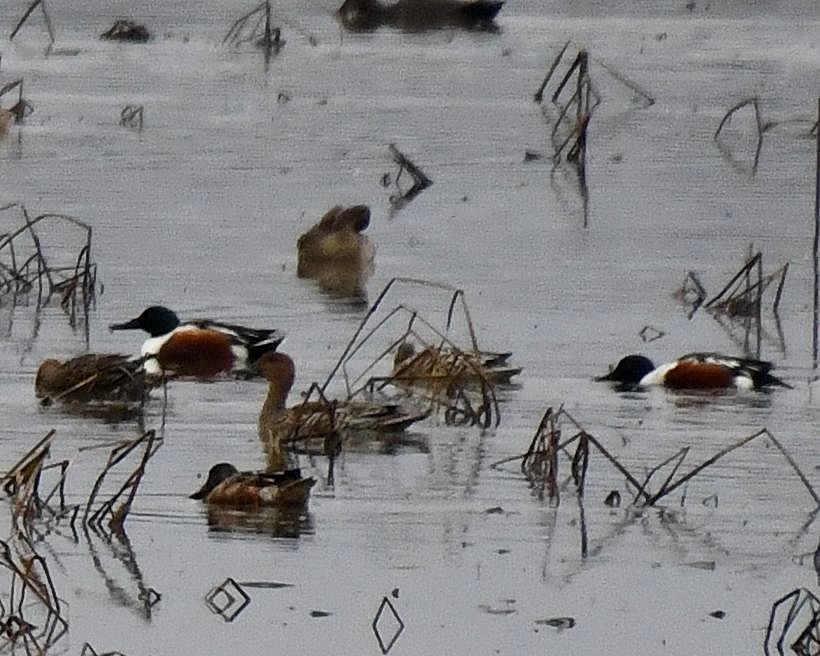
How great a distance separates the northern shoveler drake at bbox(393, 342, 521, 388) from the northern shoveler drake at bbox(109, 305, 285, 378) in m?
0.86

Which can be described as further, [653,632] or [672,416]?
[672,416]

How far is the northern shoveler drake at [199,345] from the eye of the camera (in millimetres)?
13695

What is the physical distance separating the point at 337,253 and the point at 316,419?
5587mm

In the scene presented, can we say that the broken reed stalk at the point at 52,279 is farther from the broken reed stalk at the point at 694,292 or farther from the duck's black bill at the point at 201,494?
the duck's black bill at the point at 201,494

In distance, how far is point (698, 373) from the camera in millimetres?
13383

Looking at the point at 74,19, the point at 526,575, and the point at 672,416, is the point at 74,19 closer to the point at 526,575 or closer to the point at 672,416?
the point at 672,416

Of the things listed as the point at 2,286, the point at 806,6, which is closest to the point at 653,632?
the point at 2,286

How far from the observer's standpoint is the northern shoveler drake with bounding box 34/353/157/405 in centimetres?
1241

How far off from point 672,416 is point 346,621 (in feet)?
13.8

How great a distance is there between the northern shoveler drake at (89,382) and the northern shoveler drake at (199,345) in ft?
2.54

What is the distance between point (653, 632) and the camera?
8.67 meters

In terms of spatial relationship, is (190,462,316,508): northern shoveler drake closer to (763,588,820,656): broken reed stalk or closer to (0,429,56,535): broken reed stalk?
(0,429,56,535): broken reed stalk

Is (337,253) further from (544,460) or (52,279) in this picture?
(544,460)

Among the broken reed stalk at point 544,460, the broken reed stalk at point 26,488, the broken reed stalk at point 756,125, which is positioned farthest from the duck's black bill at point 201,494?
the broken reed stalk at point 756,125
